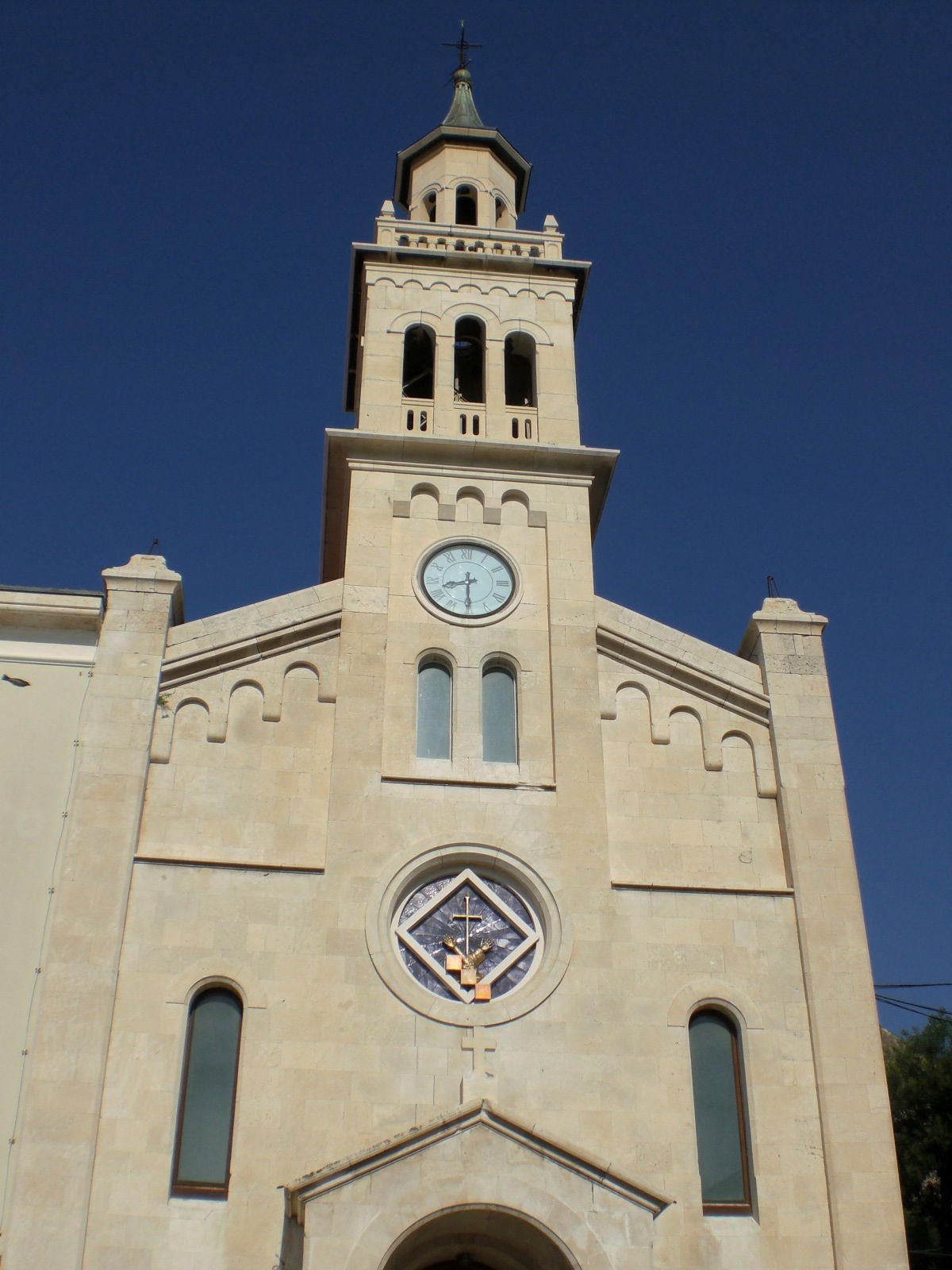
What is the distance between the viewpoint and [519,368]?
26.3 m

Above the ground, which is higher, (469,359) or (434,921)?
(469,359)

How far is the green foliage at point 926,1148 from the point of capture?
32.6 m

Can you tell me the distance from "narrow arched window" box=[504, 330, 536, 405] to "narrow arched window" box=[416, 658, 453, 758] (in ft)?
21.3

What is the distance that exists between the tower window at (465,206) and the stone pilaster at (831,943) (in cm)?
1249

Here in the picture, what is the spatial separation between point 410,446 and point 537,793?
666 centimetres

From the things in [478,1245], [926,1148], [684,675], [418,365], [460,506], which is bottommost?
[478,1245]

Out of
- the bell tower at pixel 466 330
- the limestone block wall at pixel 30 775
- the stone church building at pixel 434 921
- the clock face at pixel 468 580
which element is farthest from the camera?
the bell tower at pixel 466 330

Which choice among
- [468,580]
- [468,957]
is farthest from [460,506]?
[468,957]

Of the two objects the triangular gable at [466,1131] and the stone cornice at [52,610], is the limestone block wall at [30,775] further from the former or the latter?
the triangular gable at [466,1131]

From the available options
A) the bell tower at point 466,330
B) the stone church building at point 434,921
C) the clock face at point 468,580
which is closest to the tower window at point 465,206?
the bell tower at point 466,330

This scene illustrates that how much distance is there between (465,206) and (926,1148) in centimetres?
2440

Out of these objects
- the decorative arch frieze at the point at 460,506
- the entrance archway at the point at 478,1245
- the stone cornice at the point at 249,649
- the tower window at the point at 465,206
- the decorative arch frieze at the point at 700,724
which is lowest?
the entrance archway at the point at 478,1245

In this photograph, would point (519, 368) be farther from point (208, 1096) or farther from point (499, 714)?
point (208, 1096)

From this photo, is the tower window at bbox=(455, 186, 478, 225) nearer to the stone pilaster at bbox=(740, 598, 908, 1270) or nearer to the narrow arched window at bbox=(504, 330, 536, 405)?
the narrow arched window at bbox=(504, 330, 536, 405)
